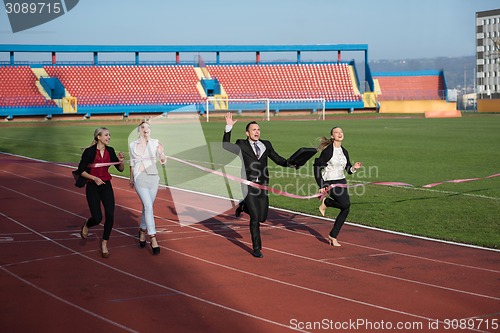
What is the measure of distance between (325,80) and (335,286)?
7345 cm

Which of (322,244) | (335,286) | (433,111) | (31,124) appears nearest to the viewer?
(335,286)

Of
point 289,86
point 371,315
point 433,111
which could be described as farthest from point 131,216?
point 289,86

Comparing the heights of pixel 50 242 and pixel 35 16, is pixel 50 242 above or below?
below

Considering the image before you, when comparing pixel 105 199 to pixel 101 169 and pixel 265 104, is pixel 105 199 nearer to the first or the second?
pixel 101 169

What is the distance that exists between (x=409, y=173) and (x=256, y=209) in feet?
40.6

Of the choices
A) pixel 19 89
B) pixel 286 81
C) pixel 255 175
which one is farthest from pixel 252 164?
pixel 286 81

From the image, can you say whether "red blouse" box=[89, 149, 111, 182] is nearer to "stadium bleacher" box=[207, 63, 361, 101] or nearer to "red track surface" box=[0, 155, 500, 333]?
"red track surface" box=[0, 155, 500, 333]

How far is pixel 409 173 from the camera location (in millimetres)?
22922

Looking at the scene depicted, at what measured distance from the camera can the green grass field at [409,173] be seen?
14516 mm

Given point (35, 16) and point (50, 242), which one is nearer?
point (50, 242)

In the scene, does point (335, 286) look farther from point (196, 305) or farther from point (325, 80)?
point (325, 80)

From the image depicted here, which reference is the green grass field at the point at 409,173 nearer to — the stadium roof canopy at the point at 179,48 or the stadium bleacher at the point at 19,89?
the stadium bleacher at the point at 19,89

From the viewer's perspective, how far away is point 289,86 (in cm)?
7981

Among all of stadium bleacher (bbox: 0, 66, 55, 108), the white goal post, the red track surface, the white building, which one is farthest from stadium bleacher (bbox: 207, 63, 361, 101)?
the red track surface
